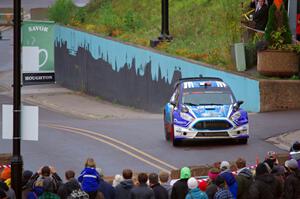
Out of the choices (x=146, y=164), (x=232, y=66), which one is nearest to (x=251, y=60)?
(x=232, y=66)

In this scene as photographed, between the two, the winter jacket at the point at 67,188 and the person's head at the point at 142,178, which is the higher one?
the person's head at the point at 142,178

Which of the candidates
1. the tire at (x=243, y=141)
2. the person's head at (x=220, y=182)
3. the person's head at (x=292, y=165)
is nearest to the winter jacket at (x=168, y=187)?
the person's head at (x=220, y=182)

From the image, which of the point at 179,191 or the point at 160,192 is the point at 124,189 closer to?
the point at 160,192

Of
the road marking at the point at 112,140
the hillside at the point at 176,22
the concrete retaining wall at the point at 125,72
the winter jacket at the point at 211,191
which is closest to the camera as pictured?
the winter jacket at the point at 211,191

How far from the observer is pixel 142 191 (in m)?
13.5

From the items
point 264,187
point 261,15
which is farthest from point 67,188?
point 261,15

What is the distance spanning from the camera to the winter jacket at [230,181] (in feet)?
45.2

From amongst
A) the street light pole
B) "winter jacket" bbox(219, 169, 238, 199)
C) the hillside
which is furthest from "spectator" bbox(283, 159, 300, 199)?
the hillside

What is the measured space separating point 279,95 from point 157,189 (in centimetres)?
1867

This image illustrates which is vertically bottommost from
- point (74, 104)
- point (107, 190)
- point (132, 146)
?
point (132, 146)

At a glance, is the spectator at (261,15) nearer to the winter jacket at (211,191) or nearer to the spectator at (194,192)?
the winter jacket at (211,191)

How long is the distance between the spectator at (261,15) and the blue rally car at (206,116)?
10.1m

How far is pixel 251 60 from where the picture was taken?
34844mm

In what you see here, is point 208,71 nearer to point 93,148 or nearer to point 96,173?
point 93,148
